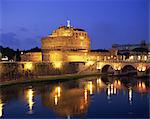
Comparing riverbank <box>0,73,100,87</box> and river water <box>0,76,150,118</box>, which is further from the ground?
riverbank <box>0,73,100,87</box>

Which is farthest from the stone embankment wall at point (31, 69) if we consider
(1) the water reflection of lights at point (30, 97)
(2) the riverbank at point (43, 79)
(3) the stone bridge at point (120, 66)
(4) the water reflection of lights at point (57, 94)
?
(4) the water reflection of lights at point (57, 94)

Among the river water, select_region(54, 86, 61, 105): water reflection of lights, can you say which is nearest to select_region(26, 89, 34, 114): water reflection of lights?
the river water

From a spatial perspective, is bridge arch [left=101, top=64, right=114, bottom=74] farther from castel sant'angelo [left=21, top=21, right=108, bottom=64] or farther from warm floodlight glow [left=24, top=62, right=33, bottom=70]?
warm floodlight glow [left=24, top=62, right=33, bottom=70]

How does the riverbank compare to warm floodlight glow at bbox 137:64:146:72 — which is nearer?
the riverbank

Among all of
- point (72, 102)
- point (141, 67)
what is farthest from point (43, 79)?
point (72, 102)

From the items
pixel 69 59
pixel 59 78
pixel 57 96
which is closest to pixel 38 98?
pixel 57 96

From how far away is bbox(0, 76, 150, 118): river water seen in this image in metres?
13.3

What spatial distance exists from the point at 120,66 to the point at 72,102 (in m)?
17.9

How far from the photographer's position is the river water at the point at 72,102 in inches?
523

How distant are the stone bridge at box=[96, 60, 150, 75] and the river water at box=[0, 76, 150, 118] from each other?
1054 centimetres

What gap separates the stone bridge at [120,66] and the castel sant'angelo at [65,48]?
1909mm

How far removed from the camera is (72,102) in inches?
620

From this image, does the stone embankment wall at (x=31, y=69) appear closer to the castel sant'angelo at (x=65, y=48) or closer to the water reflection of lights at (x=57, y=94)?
the water reflection of lights at (x=57, y=94)

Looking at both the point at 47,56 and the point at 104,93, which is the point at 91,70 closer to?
the point at 47,56
